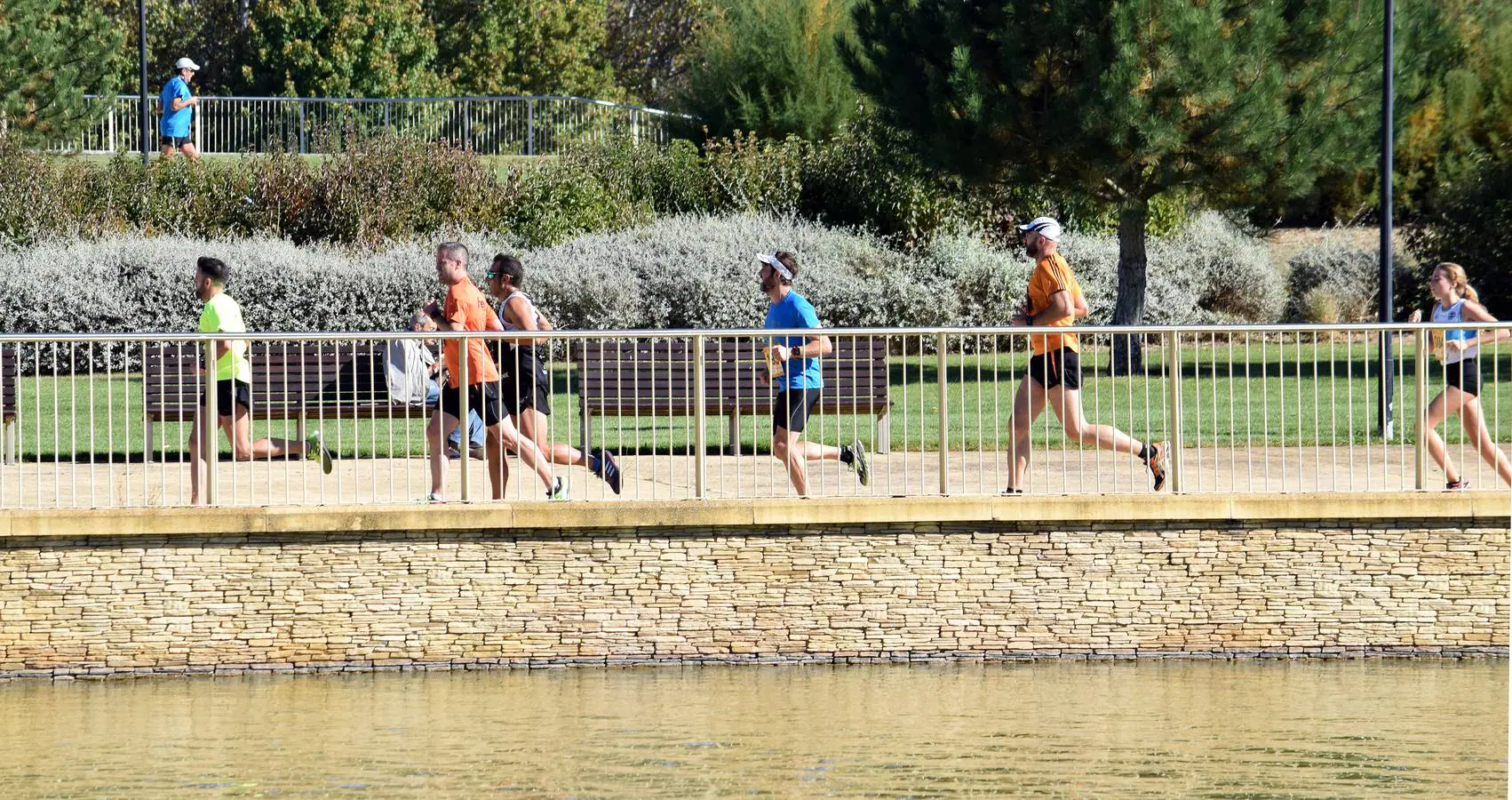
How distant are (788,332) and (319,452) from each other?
7.54ft

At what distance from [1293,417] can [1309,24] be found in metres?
12.3

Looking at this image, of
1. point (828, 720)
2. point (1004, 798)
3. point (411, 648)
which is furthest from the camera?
point (411, 648)

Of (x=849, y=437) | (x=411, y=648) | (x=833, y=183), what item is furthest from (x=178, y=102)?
(x=411, y=648)

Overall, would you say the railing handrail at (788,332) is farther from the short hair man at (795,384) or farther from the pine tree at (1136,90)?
the pine tree at (1136,90)

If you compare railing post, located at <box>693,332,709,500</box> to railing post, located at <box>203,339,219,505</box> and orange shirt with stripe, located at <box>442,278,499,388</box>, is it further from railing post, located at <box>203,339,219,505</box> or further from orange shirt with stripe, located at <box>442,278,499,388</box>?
railing post, located at <box>203,339,219,505</box>

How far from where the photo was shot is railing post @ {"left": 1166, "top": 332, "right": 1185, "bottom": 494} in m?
10.7

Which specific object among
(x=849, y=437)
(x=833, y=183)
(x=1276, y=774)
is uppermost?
(x=833, y=183)

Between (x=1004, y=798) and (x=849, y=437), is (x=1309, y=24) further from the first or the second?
(x=1004, y=798)

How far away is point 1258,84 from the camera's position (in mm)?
22266

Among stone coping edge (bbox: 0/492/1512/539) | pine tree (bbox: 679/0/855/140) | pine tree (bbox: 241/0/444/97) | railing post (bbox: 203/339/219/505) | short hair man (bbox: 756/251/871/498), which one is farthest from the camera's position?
pine tree (bbox: 241/0/444/97)

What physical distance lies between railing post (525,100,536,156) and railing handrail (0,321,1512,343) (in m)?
26.1

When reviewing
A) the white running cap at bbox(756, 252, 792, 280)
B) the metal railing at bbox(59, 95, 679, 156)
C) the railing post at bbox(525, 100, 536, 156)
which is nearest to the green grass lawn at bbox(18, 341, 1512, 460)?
the white running cap at bbox(756, 252, 792, 280)

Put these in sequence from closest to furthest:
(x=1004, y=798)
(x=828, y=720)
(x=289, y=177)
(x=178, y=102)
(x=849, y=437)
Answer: (x=1004, y=798), (x=828, y=720), (x=849, y=437), (x=289, y=177), (x=178, y=102)

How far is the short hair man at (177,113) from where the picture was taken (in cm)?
3116
